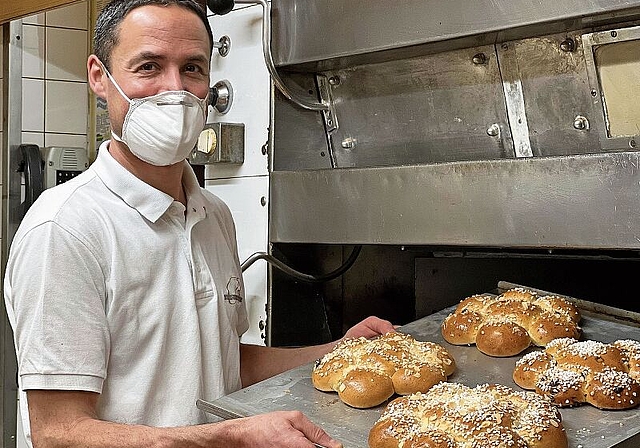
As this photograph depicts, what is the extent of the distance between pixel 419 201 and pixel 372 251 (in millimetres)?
604

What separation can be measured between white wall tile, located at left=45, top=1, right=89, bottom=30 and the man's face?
63.6 inches

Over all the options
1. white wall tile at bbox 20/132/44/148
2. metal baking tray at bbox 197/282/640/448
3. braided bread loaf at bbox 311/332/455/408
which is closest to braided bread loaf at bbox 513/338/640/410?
metal baking tray at bbox 197/282/640/448

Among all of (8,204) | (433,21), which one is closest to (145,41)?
(433,21)

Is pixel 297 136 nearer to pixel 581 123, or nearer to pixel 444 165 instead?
pixel 444 165

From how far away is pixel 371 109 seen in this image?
7.19ft

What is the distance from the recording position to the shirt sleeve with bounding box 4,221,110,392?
57.2 inches

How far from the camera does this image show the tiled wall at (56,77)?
309 cm

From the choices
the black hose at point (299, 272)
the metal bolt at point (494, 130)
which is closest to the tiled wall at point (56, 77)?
the black hose at point (299, 272)

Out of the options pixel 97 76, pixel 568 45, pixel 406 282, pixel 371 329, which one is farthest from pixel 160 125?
pixel 406 282

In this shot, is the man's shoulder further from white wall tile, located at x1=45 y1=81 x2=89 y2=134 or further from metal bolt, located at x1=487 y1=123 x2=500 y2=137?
white wall tile, located at x1=45 y1=81 x2=89 y2=134

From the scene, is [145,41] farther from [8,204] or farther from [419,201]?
[8,204]

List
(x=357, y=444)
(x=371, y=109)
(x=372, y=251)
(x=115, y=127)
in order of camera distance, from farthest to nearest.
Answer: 1. (x=372, y=251)
2. (x=371, y=109)
3. (x=115, y=127)
4. (x=357, y=444)

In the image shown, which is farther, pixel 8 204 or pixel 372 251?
pixel 8 204

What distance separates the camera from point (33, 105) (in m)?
3.12
